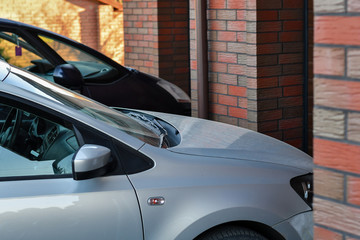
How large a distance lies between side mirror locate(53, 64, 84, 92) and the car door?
2.88 metres

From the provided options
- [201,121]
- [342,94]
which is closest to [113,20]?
[201,121]

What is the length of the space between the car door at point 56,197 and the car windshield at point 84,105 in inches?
11.1

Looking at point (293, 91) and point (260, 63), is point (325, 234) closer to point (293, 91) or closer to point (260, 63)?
point (260, 63)

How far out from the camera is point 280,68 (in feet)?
19.7

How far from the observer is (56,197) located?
3.08 metres

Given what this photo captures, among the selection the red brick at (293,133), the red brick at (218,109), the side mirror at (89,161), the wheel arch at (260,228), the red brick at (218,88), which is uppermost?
the side mirror at (89,161)

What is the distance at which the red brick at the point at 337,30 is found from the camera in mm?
1723

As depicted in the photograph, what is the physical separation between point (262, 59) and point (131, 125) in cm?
239

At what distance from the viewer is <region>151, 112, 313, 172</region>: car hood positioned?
359cm

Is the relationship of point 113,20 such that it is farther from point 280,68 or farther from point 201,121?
point 201,121

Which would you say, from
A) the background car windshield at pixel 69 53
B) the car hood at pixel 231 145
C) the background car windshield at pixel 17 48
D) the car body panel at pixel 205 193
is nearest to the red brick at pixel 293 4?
the car hood at pixel 231 145

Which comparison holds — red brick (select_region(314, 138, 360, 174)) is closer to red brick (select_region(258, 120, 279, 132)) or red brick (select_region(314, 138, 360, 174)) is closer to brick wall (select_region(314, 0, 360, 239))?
brick wall (select_region(314, 0, 360, 239))

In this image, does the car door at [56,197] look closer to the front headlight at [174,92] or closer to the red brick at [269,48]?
the red brick at [269,48]

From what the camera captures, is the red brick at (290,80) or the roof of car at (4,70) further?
the red brick at (290,80)
